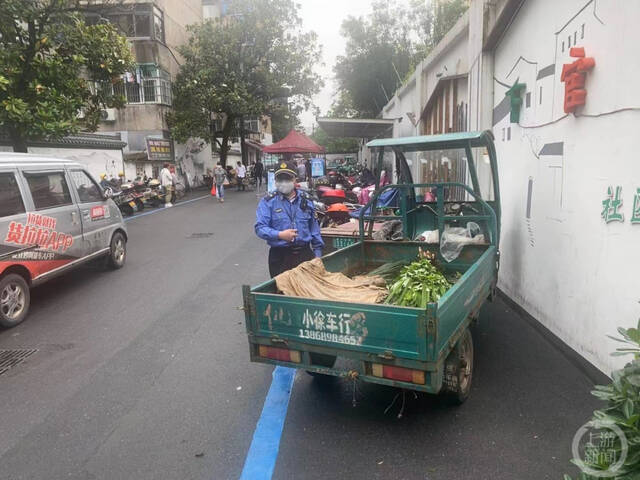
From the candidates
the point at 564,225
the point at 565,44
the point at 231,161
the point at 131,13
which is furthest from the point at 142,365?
the point at 231,161

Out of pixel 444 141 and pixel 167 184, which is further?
pixel 167 184

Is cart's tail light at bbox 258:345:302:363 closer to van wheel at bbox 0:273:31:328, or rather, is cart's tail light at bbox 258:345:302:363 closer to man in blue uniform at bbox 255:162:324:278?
man in blue uniform at bbox 255:162:324:278

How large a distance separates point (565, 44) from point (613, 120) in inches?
48.3

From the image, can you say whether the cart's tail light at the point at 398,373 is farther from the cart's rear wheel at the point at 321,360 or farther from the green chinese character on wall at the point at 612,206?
the green chinese character on wall at the point at 612,206

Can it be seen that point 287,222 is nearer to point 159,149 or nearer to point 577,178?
point 577,178

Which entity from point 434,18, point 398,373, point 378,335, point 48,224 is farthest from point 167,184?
point 434,18

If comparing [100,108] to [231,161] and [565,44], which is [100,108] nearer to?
[565,44]

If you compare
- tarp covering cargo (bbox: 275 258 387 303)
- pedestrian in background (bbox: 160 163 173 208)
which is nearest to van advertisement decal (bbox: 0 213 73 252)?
tarp covering cargo (bbox: 275 258 387 303)

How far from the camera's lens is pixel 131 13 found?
2333cm

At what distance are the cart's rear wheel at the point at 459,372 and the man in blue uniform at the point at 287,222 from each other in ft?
5.85

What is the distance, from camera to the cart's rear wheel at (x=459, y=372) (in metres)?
3.37

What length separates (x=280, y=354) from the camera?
3404 millimetres

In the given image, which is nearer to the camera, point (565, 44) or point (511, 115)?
point (565, 44)

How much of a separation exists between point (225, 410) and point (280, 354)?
26.2 inches
